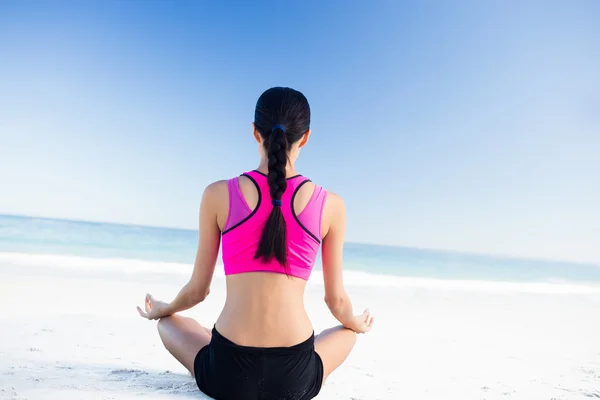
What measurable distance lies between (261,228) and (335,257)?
0.47m

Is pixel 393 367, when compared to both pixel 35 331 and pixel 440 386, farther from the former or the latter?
pixel 35 331

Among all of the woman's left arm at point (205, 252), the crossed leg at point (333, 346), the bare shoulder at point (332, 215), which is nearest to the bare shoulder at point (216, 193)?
the woman's left arm at point (205, 252)

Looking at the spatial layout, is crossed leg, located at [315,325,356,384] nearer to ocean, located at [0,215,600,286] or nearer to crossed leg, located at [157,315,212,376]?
crossed leg, located at [157,315,212,376]

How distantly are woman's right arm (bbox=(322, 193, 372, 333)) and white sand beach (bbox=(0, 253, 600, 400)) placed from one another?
1.66 feet

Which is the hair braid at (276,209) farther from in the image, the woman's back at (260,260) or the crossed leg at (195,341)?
the crossed leg at (195,341)

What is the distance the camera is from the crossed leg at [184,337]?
92.6 inches

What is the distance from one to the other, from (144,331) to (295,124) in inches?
Result: 102

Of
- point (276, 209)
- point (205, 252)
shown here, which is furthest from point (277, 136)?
point (205, 252)

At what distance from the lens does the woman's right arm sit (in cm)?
221

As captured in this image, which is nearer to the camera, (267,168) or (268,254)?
(268,254)

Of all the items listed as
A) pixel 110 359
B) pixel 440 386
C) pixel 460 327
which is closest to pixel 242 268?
pixel 110 359

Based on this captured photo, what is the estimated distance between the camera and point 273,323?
6.80ft

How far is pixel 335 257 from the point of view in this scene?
230cm

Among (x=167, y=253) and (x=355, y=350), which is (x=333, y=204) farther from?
(x=167, y=253)
